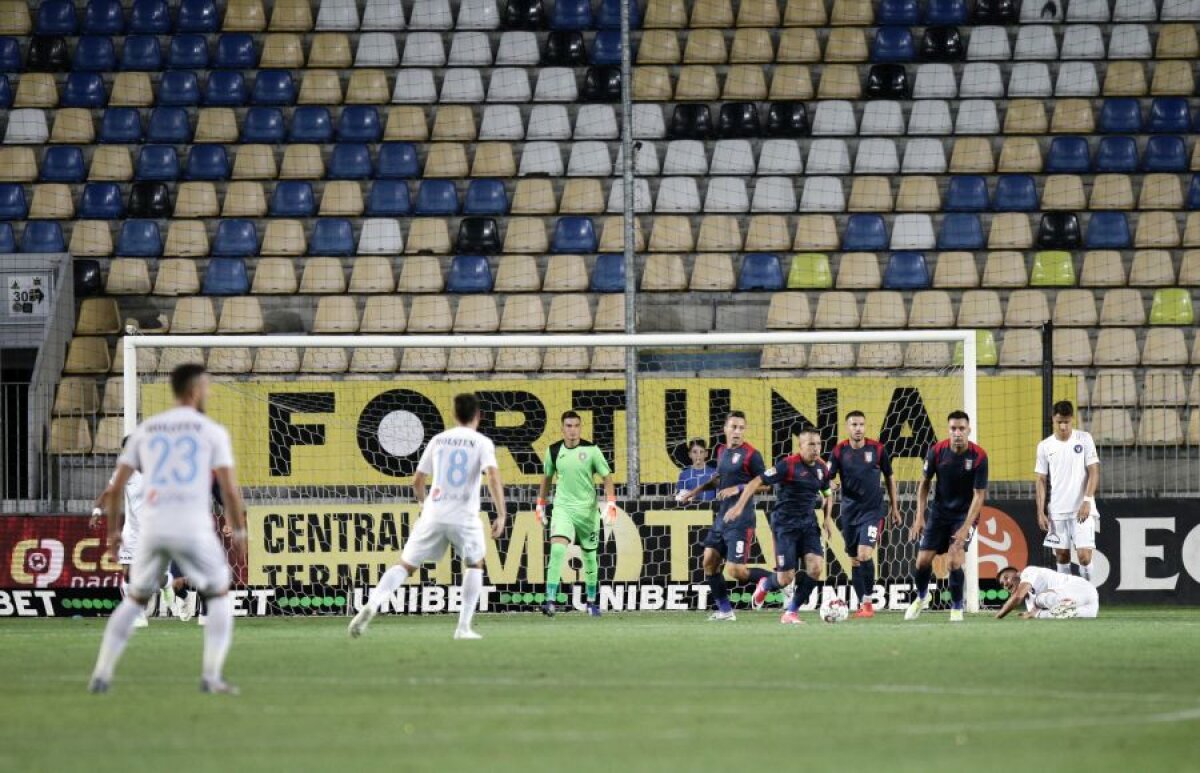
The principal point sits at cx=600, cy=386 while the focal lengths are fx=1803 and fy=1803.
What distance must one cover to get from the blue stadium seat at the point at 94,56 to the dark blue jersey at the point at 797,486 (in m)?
14.9

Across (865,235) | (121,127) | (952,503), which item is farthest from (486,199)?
(952,503)

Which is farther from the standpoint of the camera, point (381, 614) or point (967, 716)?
point (381, 614)

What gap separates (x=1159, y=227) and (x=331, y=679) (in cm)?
1811

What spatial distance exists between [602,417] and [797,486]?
146 inches

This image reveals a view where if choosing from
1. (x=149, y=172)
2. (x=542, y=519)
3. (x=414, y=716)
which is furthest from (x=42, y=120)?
(x=414, y=716)

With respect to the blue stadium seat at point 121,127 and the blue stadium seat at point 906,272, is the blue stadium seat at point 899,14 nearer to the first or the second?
the blue stadium seat at point 906,272

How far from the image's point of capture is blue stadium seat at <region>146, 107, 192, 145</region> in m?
27.2

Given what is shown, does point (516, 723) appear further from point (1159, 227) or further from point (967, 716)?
point (1159, 227)

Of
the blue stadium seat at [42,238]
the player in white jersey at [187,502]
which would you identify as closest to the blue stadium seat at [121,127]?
the blue stadium seat at [42,238]

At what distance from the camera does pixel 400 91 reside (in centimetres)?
2759

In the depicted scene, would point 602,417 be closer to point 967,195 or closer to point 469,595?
point 469,595

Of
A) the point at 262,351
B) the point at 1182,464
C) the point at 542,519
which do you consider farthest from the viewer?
the point at 262,351

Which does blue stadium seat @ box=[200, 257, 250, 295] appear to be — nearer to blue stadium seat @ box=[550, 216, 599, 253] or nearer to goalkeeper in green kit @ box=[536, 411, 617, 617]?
blue stadium seat @ box=[550, 216, 599, 253]

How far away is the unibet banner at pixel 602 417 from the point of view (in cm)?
2059
